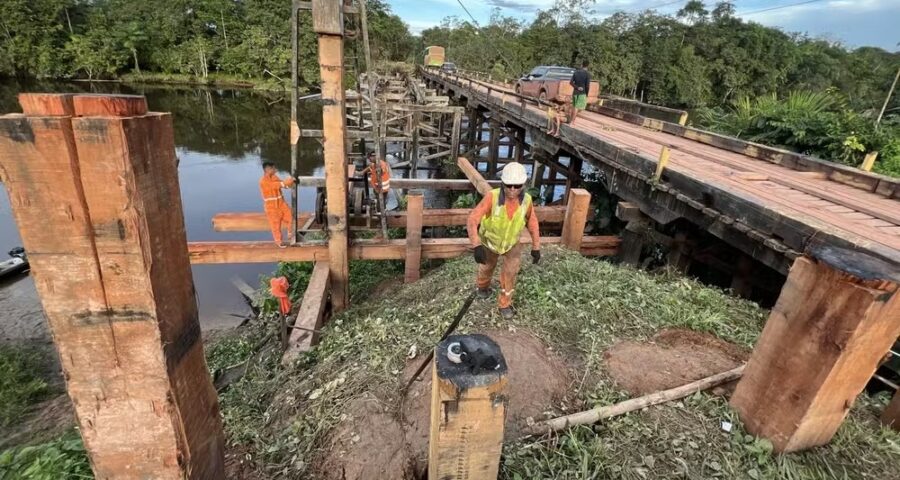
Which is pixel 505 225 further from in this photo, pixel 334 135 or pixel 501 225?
pixel 334 135

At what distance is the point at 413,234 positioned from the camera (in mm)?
5902

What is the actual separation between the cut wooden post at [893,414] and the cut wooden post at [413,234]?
4.66 metres

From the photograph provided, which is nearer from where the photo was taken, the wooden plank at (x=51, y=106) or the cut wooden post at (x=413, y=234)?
the wooden plank at (x=51, y=106)

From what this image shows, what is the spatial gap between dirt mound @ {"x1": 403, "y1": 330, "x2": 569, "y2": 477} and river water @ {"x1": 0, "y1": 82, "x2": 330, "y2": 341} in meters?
7.39

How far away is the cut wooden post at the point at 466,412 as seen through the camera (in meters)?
1.58

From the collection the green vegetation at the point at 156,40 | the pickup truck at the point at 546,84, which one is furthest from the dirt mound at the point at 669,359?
the green vegetation at the point at 156,40

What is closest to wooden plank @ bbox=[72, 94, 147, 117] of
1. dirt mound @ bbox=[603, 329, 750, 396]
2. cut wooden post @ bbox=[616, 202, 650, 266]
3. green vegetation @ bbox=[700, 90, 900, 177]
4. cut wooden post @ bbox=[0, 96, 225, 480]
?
cut wooden post @ bbox=[0, 96, 225, 480]

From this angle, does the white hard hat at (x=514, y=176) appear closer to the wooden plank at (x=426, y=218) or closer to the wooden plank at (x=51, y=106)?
the wooden plank at (x=426, y=218)

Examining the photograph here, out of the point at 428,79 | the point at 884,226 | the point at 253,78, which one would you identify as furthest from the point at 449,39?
the point at 884,226

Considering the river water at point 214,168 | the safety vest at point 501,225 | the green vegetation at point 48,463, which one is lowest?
the river water at point 214,168

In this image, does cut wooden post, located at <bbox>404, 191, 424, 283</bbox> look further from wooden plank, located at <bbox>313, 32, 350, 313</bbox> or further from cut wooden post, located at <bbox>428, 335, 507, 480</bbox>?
cut wooden post, located at <bbox>428, 335, 507, 480</bbox>

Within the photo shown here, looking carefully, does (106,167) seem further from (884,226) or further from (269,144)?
(269,144)

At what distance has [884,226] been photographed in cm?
448

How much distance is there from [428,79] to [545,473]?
31206mm
